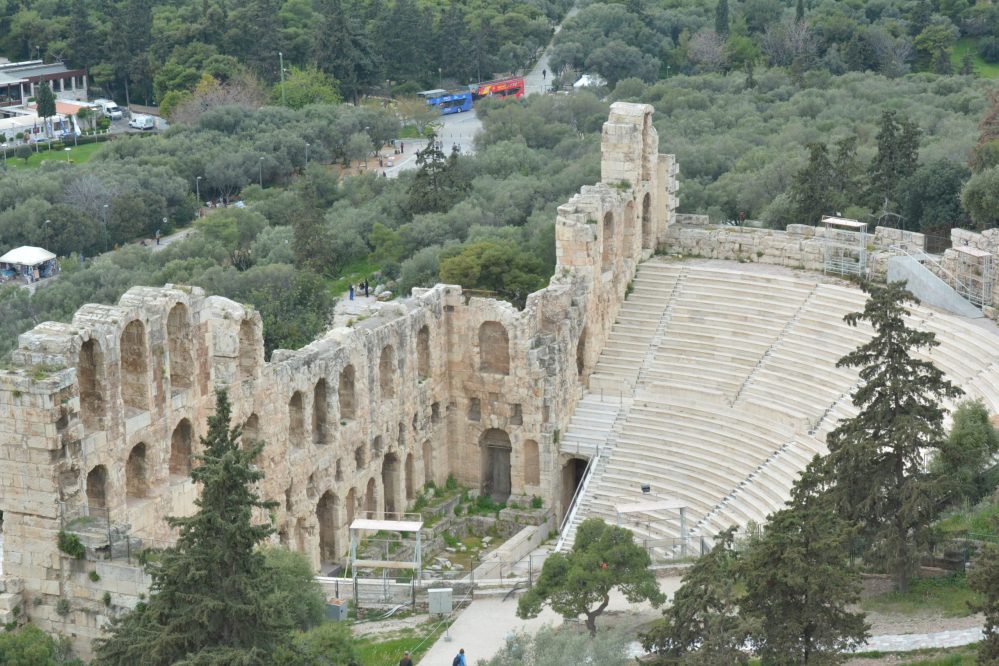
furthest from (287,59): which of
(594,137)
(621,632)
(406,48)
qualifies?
(621,632)

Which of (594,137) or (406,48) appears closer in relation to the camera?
(594,137)

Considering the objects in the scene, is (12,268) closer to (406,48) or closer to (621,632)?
(406,48)

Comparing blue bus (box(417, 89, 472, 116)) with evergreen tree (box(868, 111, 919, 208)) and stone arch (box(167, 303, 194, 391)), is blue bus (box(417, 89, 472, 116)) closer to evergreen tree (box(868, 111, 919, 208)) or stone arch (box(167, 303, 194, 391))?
evergreen tree (box(868, 111, 919, 208))

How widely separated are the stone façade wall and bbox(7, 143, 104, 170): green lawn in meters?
61.3

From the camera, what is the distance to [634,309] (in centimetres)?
6075

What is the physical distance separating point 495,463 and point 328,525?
7.48 metres

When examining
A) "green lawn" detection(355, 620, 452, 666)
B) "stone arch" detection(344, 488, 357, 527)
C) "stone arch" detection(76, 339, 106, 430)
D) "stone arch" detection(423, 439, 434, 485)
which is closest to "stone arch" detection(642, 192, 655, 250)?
"stone arch" detection(423, 439, 434, 485)

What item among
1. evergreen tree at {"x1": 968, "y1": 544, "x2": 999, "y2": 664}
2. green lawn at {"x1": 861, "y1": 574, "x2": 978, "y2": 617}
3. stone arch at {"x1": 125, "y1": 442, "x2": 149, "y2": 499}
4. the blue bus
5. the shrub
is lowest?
the blue bus

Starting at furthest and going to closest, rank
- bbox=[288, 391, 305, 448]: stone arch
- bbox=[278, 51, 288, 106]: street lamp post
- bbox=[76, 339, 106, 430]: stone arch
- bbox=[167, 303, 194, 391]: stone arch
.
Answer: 1. bbox=[278, 51, 288, 106]: street lamp post
2. bbox=[288, 391, 305, 448]: stone arch
3. bbox=[167, 303, 194, 391]: stone arch
4. bbox=[76, 339, 106, 430]: stone arch

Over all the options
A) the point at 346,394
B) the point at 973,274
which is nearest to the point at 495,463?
the point at 346,394

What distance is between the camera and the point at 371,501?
5516 cm

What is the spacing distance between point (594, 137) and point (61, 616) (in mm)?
62739

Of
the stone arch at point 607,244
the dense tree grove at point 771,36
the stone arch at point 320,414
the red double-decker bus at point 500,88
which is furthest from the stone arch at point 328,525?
the red double-decker bus at point 500,88

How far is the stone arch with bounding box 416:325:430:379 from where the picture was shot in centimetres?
5706
